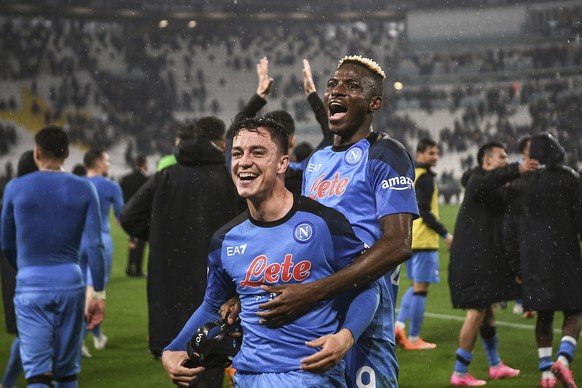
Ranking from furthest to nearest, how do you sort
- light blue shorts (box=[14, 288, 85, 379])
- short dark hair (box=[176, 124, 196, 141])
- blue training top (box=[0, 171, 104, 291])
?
short dark hair (box=[176, 124, 196, 141]) < blue training top (box=[0, 171, 104, 291]) < light blue shorts (box=[14, 288, 85, 379])

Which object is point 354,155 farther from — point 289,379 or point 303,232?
point 289,379

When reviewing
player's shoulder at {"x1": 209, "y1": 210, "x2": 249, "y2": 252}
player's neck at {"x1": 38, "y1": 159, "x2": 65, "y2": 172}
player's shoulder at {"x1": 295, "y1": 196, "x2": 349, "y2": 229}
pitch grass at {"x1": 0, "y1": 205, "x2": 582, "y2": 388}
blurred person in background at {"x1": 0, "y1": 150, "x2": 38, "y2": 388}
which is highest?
player's neck at {"x1": 38, "y1": 159, "x2": 65, "y2": 172}

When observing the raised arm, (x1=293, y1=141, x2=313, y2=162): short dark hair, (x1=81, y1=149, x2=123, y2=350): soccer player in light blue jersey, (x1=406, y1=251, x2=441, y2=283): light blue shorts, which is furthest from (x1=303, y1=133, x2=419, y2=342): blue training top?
(x1=81, y1=149, x2=123, y2=350): soccer player in light blue jersey

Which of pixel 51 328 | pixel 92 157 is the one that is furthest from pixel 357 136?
pixel 92 157

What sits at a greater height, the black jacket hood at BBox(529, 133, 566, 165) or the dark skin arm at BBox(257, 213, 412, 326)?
the black jacket hood at BBox(529, 133, 566, 165)

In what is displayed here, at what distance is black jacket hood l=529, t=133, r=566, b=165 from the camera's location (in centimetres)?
694

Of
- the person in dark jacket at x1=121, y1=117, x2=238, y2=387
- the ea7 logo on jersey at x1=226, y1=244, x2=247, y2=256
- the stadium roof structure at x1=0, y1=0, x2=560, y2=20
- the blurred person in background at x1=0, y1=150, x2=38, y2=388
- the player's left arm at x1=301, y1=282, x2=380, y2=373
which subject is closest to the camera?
the player's left arm at x1=301, y1=282, x2=380, y2=373

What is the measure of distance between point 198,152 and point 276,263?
284 cm

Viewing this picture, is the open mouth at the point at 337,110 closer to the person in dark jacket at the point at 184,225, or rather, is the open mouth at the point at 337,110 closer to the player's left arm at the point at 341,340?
the player's left arm at the point at 341,340

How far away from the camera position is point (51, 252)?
5.56m

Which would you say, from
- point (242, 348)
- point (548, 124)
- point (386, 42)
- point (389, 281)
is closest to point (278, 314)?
point (242, 348)

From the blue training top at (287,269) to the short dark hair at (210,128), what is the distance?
270 centimetres

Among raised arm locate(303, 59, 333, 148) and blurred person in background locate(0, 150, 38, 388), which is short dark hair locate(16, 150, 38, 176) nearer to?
blurred person in background locate(0, 150, 38, 388)

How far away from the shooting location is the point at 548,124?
40.3m
